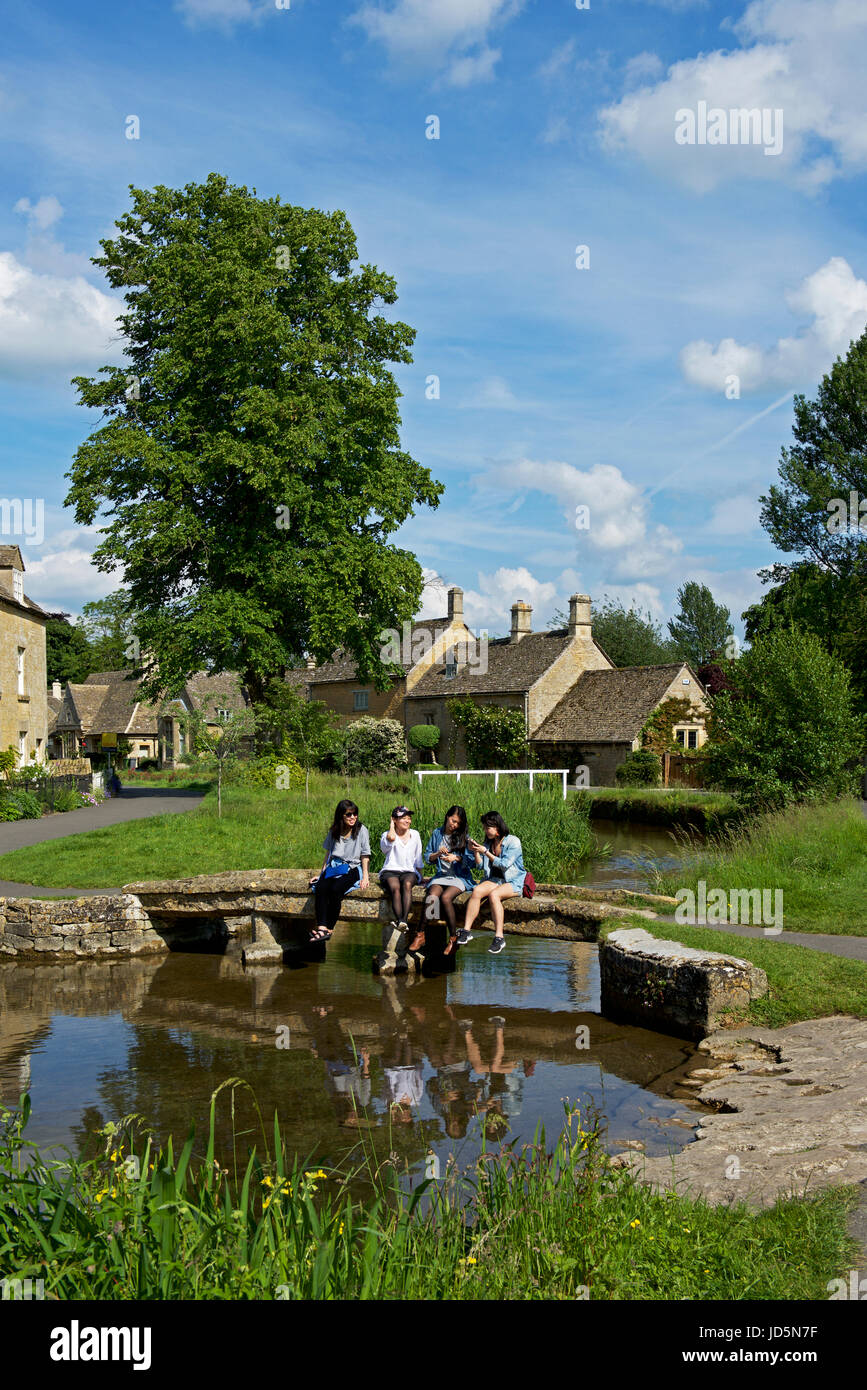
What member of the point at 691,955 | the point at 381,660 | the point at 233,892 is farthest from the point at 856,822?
the point at 381,660

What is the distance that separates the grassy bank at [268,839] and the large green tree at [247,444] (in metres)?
9.70

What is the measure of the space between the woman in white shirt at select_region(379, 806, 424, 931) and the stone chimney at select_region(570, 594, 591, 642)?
123ft

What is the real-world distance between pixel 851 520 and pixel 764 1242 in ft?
150

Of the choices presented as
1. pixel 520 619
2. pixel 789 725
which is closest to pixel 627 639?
pixel 520 619

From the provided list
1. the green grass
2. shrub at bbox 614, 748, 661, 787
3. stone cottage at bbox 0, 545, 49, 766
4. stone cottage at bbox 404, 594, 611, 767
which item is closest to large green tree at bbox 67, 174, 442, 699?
stone cottage at bbox 0, 545, 49, 766

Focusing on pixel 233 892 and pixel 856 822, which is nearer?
pixel 233 892

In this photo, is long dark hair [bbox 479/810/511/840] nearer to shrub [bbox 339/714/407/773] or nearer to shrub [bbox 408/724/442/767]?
shrub [bbox 339/714/407/773]

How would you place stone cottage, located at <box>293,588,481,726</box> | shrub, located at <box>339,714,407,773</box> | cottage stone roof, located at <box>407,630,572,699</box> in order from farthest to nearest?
stone cottage, located at <box>293,588,481,726</box> < cottage stone roof, located at <box>407,630,572,699</box> < shrub, located at <box>339,714,407,773</box>

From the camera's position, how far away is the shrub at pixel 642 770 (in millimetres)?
39125

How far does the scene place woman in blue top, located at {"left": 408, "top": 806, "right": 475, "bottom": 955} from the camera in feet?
37.5
